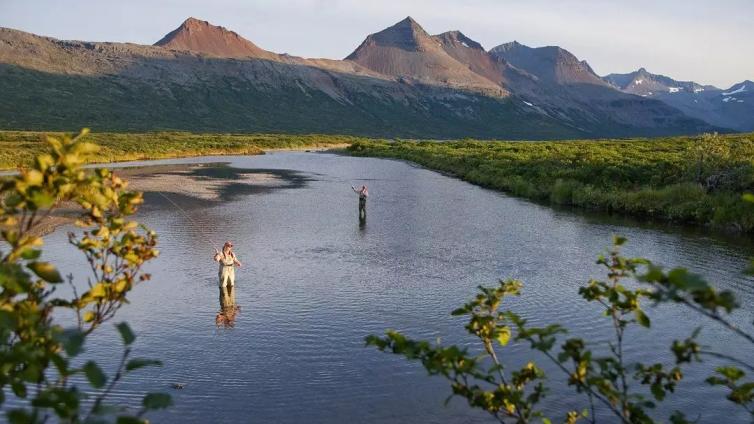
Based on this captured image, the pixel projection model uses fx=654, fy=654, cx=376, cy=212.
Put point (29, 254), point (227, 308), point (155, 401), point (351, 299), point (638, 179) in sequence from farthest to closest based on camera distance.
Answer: point (638, 179)
point (351, 299)
point (227, 308)
point (29, 254)
point (155, 401)

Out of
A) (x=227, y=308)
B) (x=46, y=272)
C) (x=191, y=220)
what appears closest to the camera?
(x=46, y=272)

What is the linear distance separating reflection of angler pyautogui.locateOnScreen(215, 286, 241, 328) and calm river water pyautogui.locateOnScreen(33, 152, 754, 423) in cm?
25

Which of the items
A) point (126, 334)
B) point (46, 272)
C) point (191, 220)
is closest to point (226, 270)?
point (191, 220)

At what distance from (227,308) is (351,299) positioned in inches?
155

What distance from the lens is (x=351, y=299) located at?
21.1m

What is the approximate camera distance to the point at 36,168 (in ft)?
13.8

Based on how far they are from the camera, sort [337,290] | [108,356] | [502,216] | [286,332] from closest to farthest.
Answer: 1. [108,356]
2. [286,332]
3. [337,290]
4. [502,216]

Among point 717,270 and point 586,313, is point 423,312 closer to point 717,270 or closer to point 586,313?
point 586,313

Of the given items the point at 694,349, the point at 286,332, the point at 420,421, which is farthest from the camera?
the point at 286,332

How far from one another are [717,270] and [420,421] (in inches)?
740

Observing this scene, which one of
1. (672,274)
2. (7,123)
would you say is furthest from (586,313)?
(7,123)

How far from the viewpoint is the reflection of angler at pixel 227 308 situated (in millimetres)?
18531

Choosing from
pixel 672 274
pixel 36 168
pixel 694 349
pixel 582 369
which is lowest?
pixel 582 369

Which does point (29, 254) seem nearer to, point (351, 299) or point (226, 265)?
point (226, 265)
